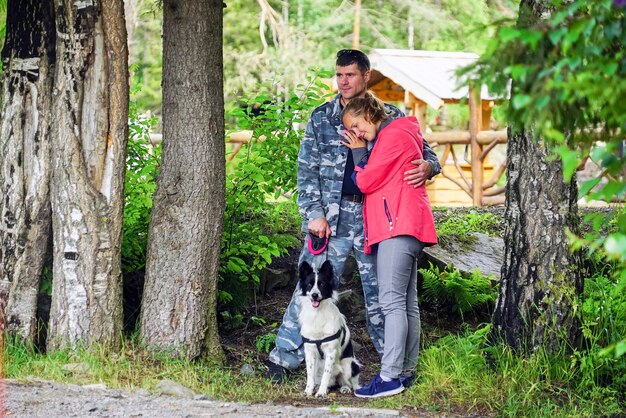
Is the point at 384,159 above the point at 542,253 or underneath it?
above

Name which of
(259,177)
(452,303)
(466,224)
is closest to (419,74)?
(466,224)

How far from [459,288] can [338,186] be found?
2025 millimetres

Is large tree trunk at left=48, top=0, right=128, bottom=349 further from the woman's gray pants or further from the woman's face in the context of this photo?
the woman's gray pants

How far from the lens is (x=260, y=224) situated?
358 inches

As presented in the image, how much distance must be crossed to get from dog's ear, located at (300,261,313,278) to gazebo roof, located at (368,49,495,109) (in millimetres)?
10948

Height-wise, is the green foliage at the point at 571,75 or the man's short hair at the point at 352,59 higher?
the man's short hair at the point at 352,59

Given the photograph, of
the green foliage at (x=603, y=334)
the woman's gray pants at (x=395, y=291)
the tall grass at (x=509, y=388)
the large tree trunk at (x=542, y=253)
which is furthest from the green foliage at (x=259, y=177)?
the green foliage at (x=603, y=334)

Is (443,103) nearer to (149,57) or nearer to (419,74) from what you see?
(419,74)

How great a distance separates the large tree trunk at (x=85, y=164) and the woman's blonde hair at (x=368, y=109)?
166cm

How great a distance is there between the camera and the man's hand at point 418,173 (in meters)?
6.25

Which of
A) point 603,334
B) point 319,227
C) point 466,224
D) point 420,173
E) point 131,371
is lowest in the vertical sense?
point 131,371

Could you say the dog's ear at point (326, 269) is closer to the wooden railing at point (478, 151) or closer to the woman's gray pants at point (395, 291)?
the woman's gray pants at point (395, 291)

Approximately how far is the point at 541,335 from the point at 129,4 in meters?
12.5

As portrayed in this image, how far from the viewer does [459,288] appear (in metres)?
8.14
